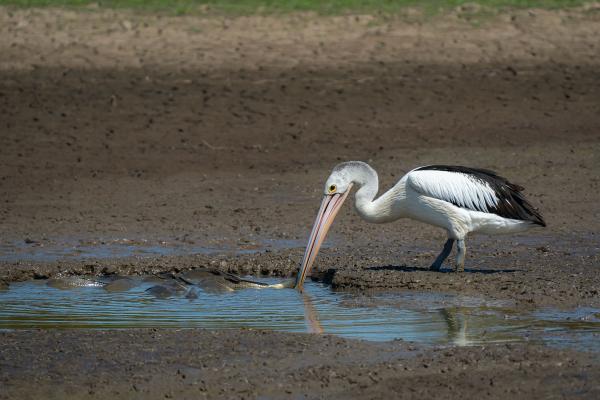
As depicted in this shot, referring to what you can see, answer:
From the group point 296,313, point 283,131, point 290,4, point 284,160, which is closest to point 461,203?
point 296,313

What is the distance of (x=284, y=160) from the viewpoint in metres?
13.9

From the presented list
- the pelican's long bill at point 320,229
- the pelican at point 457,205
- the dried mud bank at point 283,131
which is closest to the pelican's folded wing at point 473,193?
the pelican at point 457,205

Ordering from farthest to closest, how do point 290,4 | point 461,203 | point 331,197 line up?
point 290,4, point 331,197, point 461,203

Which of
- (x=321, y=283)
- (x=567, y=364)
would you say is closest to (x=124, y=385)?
(x=567, y=364)

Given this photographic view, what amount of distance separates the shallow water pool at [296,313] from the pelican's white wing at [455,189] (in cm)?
101

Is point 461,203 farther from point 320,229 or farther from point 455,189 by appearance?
point 320,229

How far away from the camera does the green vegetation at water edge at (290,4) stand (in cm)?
1738

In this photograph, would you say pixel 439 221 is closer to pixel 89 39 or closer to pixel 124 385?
pixel 124 385

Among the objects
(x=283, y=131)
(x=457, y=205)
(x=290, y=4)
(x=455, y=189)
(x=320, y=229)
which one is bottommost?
(x=320, y=229)

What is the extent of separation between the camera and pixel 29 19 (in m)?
16.8

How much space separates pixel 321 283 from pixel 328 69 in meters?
7.17

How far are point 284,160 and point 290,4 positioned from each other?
179 inches

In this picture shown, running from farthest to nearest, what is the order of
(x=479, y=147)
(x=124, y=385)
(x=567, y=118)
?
1. (x=567, y=118)
2. (x=479, y=147)
3. (x=124, y=385)

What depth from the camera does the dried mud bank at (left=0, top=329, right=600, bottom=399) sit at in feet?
19.4
